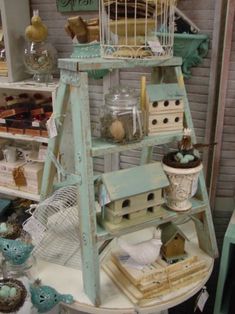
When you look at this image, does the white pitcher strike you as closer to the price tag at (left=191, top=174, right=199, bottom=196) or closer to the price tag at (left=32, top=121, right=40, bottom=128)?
the price tag at (left=32, top=121, right=40, bottom=128)

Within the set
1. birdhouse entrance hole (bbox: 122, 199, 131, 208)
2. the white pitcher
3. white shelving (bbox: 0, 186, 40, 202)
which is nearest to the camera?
birdhouse entrance hole (bbox: 122, 199, 131, 208)

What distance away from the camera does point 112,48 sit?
1.04m

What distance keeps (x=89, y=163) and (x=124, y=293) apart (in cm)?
46

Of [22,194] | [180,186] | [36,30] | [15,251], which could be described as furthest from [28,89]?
[180,186]

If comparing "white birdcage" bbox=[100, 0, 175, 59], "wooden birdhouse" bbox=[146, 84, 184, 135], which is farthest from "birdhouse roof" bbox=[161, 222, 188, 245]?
"white birdcage" bbox=[100, 0, 175, 59]

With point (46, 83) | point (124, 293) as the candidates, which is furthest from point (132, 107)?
point (46, 83)

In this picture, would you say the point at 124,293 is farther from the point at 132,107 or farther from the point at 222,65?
the point at 222,65

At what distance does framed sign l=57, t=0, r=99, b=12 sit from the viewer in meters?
1.57

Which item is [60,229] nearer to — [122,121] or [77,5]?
[122,121]

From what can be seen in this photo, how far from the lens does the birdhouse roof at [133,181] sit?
100 centimetres

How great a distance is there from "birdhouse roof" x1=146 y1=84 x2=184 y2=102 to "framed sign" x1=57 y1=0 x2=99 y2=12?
693 mm

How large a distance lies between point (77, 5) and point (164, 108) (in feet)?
2.71

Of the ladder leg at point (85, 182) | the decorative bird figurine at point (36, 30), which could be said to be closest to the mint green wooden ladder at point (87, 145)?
the ladder leg at point (85, 182)

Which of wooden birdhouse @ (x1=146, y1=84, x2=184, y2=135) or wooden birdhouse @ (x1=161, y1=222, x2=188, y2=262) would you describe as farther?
wooden birdhouse @ (x1=161, y1=222, x2=188, y2=262)
